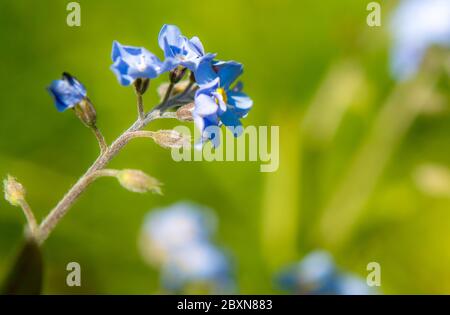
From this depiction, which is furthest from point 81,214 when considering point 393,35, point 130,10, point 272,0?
point 393,35

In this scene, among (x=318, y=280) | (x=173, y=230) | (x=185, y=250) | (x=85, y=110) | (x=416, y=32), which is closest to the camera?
(x=85, y=110)

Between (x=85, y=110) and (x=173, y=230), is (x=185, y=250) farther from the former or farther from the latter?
(x=85, y=110)

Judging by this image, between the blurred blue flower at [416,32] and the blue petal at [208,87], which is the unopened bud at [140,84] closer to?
the blue petal at [208,87]

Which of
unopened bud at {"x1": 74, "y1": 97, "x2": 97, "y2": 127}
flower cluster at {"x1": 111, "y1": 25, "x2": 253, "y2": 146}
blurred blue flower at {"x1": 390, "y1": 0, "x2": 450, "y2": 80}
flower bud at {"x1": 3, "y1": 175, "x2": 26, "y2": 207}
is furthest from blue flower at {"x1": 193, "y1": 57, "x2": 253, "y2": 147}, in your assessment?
blurred blue flower at {"x1": 390, "y1": 0, "x2": 450, "y2": 80}

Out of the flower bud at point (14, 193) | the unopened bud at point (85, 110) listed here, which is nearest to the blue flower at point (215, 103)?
the unopened bud at point (85, 110)

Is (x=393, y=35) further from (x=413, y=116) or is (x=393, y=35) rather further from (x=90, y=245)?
(x=90, y=245)

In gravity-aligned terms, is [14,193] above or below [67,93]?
below

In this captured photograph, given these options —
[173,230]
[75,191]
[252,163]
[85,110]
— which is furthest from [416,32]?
[75,191]
